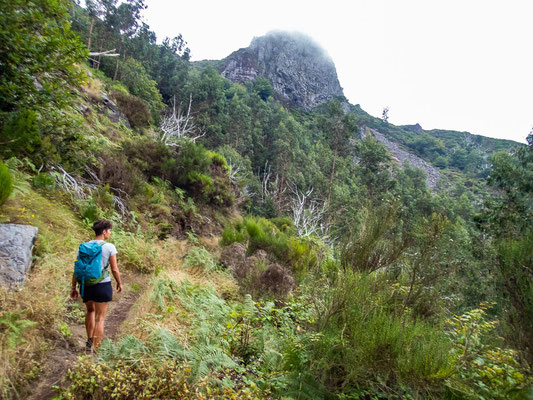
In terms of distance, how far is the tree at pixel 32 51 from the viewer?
15.4ft

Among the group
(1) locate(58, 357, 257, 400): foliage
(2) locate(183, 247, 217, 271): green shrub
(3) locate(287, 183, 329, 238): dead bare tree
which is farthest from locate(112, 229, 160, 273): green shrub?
(3) locate(287, 183, 329, 238): dead bare tree

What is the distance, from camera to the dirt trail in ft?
7.61

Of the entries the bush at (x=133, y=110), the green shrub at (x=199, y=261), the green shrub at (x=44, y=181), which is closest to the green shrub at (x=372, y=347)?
the green shrub at (x=199, y=261)

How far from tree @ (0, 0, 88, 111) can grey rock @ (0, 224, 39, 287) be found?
2972 millimetres

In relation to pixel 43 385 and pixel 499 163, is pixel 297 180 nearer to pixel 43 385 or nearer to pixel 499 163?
pixel 499 163

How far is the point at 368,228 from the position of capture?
427 cm

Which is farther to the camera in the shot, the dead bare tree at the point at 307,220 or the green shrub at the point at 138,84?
the green shrub at the point at 138,84

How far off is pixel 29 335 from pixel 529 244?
15.6 feet

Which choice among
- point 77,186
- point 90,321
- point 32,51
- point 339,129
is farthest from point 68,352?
point 339,129

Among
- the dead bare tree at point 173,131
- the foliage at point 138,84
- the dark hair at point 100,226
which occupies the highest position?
the foliage at point 138,84

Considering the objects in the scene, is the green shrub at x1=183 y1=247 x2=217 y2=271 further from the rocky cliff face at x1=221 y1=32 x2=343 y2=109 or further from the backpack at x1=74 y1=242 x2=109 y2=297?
the rocky cliff face at x1=221 y1=32 x2=343 y2=109

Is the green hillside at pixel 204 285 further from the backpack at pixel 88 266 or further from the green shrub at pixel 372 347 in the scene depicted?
the backpack at pixel 88 266

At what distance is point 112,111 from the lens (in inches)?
501

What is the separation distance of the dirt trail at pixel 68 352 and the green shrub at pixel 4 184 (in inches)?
80.6
